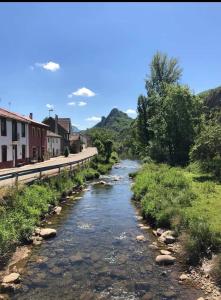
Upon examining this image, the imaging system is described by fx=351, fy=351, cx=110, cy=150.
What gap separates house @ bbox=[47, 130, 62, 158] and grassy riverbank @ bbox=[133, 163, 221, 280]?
140ft

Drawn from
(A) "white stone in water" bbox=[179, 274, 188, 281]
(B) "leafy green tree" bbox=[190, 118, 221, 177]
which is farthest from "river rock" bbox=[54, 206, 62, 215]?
(B) "leafy green tree" bbox=[190, 118, 221, 177]

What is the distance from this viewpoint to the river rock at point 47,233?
1616 centimetres

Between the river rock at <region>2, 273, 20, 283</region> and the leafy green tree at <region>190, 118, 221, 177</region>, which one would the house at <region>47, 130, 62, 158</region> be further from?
the river rock at <region>2, 273, 20, 283</region>

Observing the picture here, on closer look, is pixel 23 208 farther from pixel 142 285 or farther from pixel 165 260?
pixel 142 285

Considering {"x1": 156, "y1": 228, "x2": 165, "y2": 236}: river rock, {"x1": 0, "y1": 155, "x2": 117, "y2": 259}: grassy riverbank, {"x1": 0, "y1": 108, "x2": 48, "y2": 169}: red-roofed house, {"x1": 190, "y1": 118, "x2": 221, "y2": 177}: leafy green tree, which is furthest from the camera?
{"x1": 0, "y1": 108, "x2": 48, "y2": 169}: red-roofed house

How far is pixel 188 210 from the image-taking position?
16.2 m

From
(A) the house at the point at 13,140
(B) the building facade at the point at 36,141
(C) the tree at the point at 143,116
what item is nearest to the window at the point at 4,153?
(A) the house at the point at 13,140

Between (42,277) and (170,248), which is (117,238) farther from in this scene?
(42,277)

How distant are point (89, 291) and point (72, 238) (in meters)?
5.61

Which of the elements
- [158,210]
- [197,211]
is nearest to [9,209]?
[158,210]

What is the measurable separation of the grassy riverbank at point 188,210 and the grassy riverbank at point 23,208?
5933mm

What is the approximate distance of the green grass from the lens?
12.5 metres

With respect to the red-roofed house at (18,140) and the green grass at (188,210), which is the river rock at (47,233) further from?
the red-roofed house at (18,140)

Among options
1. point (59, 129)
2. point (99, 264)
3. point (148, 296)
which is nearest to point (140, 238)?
point (99, 264)
